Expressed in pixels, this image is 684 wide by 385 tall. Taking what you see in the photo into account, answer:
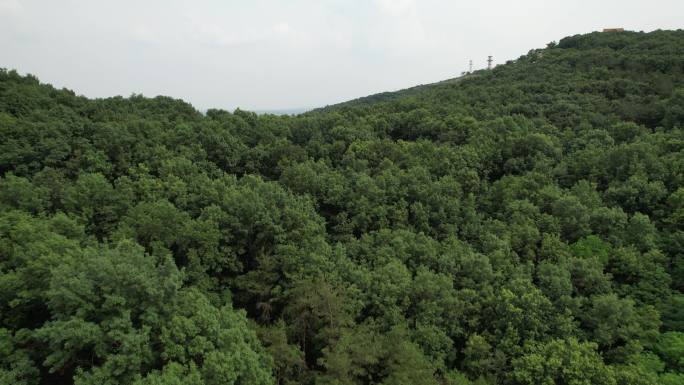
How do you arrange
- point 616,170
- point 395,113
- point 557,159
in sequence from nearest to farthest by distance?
point 616,170 → point 557,159 → point 395,113

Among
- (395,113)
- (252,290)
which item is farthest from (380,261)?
(395,113)

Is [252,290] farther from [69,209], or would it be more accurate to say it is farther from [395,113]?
[395,113]

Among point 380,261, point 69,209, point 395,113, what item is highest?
point 395,113

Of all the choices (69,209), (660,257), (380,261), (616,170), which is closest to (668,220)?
(660,257)

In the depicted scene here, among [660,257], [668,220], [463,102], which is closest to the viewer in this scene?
[660,257]

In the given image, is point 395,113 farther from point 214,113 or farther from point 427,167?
point 214,113

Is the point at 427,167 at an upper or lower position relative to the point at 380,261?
upper

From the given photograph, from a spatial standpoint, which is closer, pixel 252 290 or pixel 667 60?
pixel 252 290
